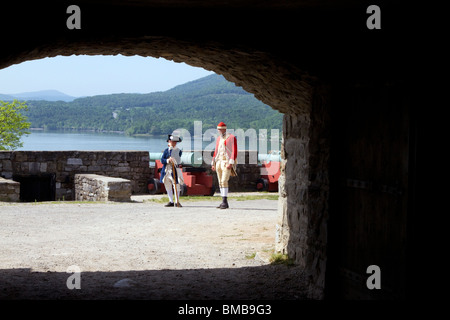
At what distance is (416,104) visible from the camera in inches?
186

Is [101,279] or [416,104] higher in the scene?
[416,104]

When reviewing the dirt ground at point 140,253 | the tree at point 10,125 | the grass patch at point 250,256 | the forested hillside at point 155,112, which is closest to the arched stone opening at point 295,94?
the dirt ground at point 140,253

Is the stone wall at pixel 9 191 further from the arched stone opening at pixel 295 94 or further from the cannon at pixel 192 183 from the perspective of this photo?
the arched stone opening at pixel 295 94

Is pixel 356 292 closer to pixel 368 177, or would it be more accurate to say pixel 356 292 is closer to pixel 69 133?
pixel 368 177

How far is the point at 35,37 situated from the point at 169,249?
14.0 ft

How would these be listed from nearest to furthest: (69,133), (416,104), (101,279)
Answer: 1. (416,104)
2. (101,279)
3. (69,133)

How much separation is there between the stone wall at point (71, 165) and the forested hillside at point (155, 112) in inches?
2597

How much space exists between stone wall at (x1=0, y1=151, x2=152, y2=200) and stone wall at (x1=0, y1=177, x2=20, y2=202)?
2.09m

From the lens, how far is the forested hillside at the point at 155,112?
9962 centimetres

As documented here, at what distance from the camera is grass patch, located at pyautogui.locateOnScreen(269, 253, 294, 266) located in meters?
7.39

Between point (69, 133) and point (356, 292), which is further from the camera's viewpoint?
point (69, 133)

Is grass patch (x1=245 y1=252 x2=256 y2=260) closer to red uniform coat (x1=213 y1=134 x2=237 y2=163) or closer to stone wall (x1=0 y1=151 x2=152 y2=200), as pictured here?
red uniform coat (x1=213 y1=134 x2=237 y2=163)

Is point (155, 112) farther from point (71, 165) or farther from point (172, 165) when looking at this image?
point (172, 165)
